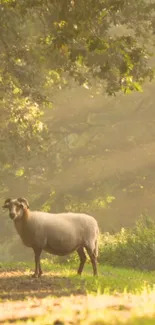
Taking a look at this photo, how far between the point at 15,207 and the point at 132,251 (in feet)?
29.8

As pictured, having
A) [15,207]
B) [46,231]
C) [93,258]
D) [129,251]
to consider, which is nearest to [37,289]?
[46,231]

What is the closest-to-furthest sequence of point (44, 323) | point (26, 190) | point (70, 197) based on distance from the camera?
point (44, 323), point (70, 197), point (26, 190)

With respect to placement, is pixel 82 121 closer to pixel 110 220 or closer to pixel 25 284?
pixel 110 220

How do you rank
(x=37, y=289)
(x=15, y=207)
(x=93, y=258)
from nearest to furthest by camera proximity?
(x=37, y=289) < (x=15, y=207) < (x=93, y=258)

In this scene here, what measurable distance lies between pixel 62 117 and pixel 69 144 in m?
4.15

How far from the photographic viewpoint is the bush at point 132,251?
17.5 metres

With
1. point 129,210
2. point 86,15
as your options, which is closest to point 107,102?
point 129,210

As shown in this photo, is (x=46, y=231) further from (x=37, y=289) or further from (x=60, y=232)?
(x=37, y=289)

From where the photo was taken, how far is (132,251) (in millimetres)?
18234

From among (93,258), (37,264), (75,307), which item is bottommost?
(75,307)

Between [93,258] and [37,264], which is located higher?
[93,258]

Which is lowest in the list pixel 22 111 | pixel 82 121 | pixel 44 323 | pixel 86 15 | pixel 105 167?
pixel 44 323

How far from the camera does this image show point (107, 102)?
156 ft

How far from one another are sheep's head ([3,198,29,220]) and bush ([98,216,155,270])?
826cm
